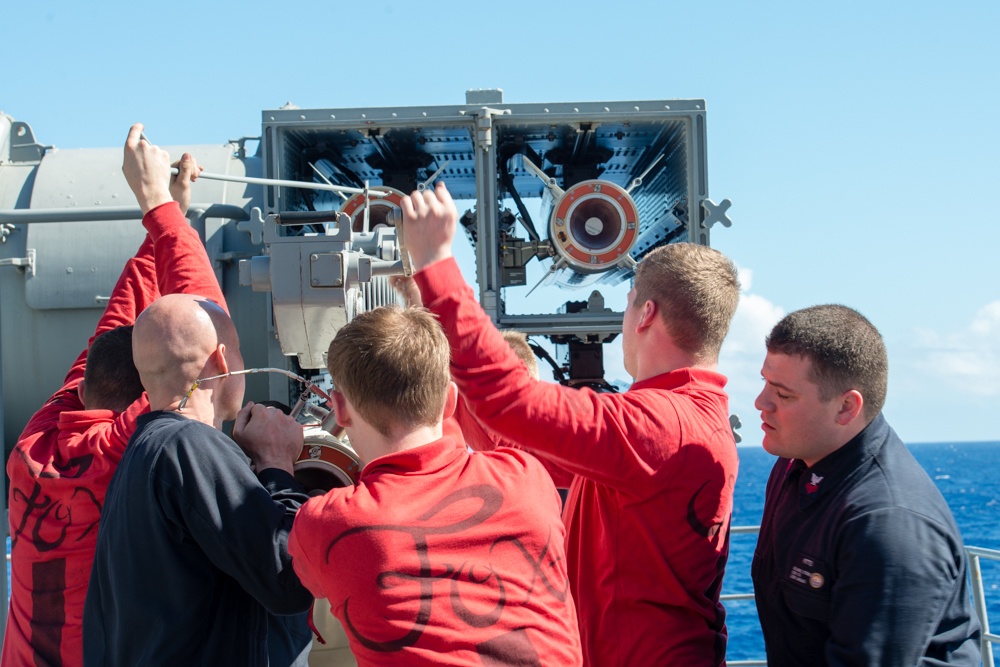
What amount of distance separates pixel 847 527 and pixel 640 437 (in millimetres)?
475

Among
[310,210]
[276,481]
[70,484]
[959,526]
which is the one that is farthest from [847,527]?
[959,526]

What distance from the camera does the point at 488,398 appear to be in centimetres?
196

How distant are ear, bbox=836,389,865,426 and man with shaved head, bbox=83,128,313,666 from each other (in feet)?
4.12

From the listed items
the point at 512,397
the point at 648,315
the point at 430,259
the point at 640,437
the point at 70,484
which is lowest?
the point at 70,484

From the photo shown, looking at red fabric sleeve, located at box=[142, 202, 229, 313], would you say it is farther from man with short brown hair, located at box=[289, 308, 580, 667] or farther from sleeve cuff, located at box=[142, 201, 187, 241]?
man with short brown hair, located at box=[289, 308, 580, 667]

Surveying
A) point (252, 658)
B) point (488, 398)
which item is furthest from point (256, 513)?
point (488, 398)

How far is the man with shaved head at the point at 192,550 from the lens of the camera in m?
2.07

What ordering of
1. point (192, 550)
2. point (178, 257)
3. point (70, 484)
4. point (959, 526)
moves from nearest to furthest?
1. point (192, 550)
2. point (70, 484)
3. point (178, 257)
4. point (959, 526)

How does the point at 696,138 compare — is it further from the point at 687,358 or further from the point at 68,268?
the point at 68,268

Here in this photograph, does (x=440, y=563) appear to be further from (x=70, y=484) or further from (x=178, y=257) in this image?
(x=178, y=257)

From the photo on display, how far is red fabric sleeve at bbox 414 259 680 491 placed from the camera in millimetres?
1952

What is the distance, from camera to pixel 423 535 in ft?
6.07

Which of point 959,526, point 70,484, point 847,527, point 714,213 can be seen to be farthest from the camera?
point 959,526

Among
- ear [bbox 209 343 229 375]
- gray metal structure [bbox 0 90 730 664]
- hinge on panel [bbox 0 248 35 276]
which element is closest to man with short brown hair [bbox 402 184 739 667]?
ear [bbox 209 343 229 375]
